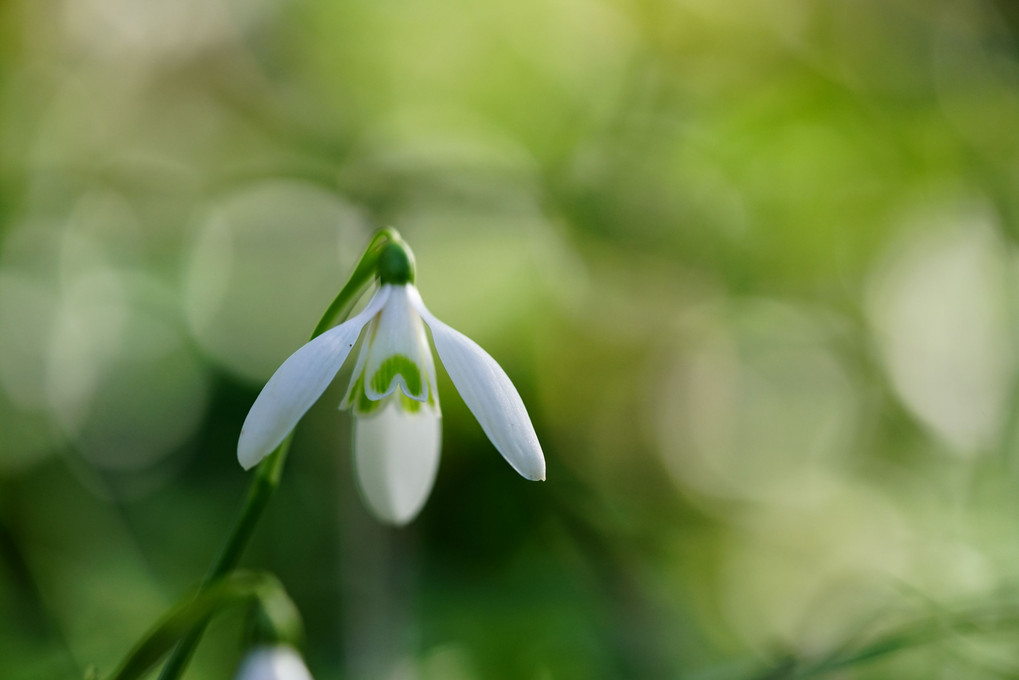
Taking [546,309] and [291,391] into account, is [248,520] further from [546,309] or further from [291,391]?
[546,309]

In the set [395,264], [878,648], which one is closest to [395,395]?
[395,264]

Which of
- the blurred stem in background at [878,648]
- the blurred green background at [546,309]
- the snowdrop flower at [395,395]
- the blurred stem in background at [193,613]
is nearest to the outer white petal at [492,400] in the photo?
the snowdrop flower at [395,395]

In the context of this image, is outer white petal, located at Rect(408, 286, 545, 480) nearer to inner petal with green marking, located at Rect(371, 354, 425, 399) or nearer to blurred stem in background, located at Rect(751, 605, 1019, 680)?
inner petal with green marking, located at Rect(371, 354, 425, 399)

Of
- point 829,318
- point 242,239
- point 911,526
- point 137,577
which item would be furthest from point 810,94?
point 137,577

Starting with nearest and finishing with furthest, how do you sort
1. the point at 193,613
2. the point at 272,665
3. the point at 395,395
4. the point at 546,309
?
1. the point at 193,613
2. the point at 272,665
3. the point at 395,395
4. the point at 546,309

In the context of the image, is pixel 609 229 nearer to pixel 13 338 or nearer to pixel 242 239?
pixel 242 239
